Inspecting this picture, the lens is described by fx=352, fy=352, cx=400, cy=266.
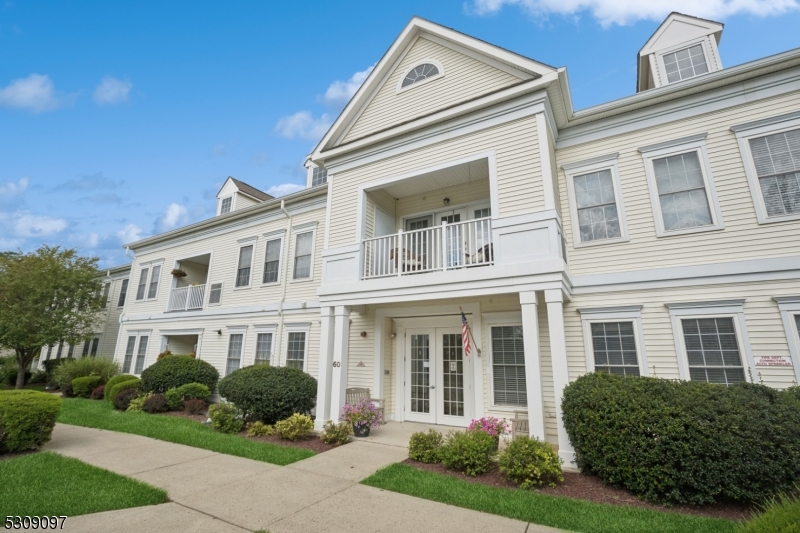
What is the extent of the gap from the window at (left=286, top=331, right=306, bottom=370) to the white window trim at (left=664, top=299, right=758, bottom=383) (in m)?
10.2

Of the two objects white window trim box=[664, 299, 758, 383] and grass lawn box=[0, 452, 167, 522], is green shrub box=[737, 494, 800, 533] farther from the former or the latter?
grass lawn box=[0, 452, 167, 522]

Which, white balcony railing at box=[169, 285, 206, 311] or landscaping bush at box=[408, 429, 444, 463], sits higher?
white balcony railing at box=[169, 285, 206, 311]

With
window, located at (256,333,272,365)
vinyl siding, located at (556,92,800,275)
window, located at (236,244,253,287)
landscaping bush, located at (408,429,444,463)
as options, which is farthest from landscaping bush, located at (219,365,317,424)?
vinyl siding, located at (556,92,800,275)

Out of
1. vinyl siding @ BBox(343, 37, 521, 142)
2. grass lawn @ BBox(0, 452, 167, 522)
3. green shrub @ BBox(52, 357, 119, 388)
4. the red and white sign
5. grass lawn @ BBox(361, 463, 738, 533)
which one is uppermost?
vinyl siding @ BBox(343, 37, 521, 142)

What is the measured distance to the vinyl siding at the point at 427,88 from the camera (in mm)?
8641

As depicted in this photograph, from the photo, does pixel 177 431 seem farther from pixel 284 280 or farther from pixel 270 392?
pixel 284 280

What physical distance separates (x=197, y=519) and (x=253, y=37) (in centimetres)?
1694

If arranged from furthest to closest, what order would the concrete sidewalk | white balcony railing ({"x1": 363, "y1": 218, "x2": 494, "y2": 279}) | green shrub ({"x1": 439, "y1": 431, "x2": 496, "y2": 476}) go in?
white balcony railing ({"x1": 363, "y1": 218, "x2": 494, "y2": 279}) < green shrub ({"x1": 439, "y1": 431, "x2": 496, "y2": 476}) < the concrete sidewalk

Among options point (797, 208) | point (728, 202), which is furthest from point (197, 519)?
point (797, 208)

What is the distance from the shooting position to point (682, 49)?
879cm

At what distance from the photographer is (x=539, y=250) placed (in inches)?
273

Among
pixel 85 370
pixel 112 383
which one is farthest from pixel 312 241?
pixel 85 370

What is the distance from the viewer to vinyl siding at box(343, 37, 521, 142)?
28.3 feet

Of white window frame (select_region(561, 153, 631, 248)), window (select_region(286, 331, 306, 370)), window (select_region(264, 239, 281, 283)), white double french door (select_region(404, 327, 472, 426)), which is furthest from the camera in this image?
window (select_region(264, 239, 281, 283))
